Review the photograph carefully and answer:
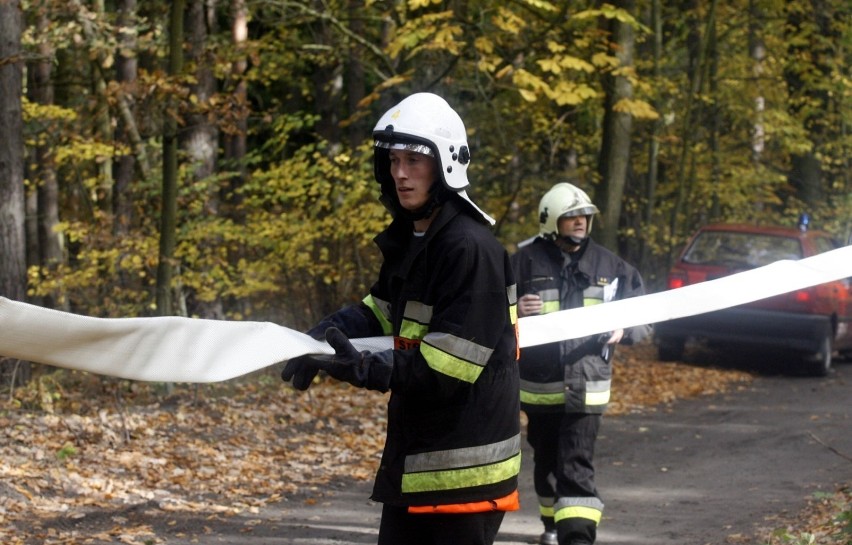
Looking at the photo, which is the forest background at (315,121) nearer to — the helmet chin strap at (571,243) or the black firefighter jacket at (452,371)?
the helmet chin strap at (571,243)

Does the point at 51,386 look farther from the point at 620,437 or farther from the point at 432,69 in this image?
the point at 432,69

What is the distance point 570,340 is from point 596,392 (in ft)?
1.15

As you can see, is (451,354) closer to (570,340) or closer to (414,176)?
(414,176)

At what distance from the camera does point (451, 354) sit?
3.64 metres

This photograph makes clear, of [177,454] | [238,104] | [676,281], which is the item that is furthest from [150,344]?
[676,281]

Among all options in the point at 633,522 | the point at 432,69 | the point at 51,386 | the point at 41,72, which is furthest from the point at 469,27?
the point at 41,72

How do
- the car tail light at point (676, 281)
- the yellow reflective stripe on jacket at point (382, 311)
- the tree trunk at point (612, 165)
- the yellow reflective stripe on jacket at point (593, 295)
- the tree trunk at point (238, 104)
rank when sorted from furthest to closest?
the car tail light at point (676, 281), the tree trunk at point (612, 165), the tree trunk at point (238, 104), the yellow reflective stripe on jacket at point (593, 295), the yellow reflective stripe on jacket at point (382, 311)

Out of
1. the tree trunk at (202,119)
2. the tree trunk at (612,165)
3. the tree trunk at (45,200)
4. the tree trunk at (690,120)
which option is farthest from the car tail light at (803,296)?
the tree trunk at (45,200)

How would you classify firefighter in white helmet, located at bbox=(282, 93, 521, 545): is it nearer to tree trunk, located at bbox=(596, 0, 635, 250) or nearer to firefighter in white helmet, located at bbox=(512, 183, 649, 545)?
firefighter in white helmet, located at bbox=(512, 183, 649, 545)

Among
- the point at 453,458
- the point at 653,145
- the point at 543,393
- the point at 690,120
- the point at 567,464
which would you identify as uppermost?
the point at 690,120

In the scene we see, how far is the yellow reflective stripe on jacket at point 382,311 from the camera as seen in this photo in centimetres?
424

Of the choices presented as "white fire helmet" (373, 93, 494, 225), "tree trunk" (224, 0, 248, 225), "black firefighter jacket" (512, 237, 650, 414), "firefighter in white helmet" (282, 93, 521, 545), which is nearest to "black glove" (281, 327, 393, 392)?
"firefighter in white helmet" (282, 93, 521, 545)

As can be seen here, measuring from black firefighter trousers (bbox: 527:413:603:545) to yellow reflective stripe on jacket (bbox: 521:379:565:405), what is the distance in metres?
0.10

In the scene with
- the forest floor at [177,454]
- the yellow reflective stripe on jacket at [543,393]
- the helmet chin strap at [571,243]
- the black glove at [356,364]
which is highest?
the helmet chin strap at [571,243]
